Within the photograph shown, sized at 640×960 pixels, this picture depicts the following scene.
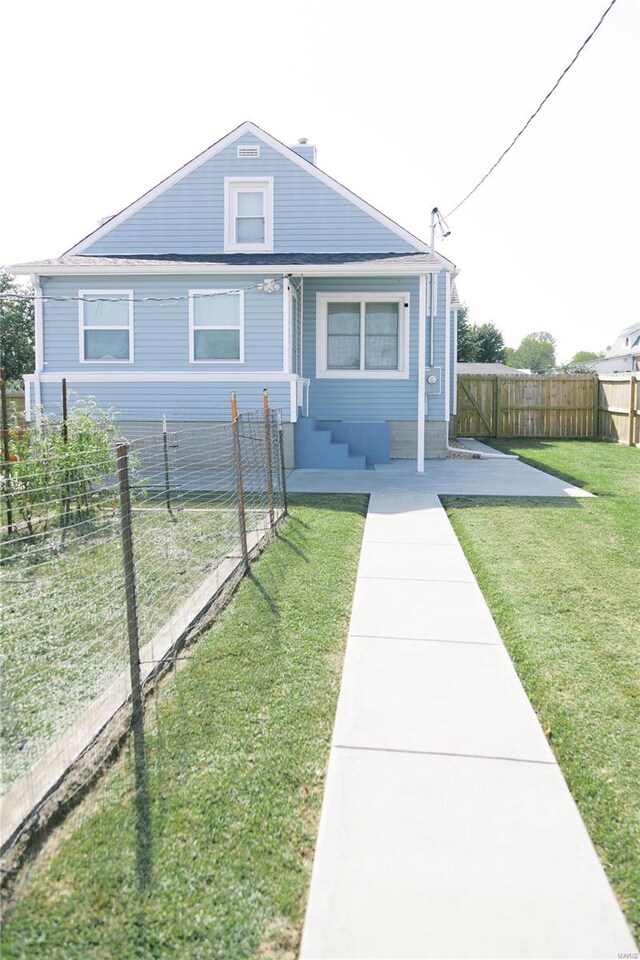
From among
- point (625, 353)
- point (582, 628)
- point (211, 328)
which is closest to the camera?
point (582, 628)

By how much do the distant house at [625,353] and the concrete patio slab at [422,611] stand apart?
136 ft

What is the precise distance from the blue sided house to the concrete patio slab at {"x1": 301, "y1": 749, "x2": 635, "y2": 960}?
31.9 ft

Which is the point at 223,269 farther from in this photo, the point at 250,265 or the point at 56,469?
the point at 56,469

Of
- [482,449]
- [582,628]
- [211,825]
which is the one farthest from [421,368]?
[211,825]

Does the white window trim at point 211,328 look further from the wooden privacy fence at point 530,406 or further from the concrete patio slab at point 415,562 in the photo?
the wooden privacy fence at point 530,406

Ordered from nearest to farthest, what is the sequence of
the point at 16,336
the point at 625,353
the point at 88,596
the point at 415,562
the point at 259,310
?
1. the point at 88,596
2. the point at 415,562
3. the point at 259,310
4. the point at 16,336
5. the point at 625,353

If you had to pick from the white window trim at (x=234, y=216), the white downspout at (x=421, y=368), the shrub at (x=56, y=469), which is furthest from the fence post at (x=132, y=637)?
the white window trim at (x=234, y=216)

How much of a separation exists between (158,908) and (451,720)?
165cm

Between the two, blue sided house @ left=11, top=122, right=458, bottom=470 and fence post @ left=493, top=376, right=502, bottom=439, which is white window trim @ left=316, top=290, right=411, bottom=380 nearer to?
blue sided house @ left=11, top=122, right=458, bottom=470

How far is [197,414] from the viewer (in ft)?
41.4

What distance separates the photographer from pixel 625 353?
4694 centimetres

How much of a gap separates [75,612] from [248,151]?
41.3ft

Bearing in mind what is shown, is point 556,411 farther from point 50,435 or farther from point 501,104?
point 50,435

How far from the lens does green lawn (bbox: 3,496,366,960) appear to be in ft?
6.67
